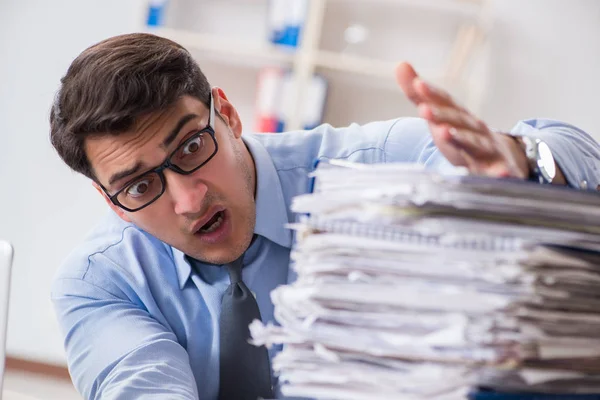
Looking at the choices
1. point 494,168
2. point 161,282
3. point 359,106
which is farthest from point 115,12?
point 494,168

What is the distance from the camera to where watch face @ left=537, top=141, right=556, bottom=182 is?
2.23 ft

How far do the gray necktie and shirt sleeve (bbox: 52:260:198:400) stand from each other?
0.11m

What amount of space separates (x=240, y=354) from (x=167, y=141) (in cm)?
39

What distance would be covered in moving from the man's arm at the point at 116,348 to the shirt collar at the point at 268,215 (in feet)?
0.38

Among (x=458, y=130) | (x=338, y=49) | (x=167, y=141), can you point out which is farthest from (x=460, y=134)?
(x=338, y=49)

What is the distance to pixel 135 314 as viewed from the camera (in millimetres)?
1306

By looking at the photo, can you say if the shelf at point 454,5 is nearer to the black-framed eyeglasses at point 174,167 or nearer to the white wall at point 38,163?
the white wall at point 38,163

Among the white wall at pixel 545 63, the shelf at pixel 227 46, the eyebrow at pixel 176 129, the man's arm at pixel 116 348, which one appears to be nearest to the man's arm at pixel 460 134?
the man's arm at pixel 116 348

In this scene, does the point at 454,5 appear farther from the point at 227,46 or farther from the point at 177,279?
the point at 177,279

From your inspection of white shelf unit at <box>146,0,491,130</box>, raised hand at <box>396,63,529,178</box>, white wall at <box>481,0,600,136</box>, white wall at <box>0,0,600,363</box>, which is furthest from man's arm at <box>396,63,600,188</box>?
white wall at <box>0,0,600,363</box>

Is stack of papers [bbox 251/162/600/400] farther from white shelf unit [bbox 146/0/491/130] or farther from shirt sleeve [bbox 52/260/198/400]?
white shelf unit [bbox 146/0/491/130]

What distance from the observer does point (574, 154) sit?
0.76m

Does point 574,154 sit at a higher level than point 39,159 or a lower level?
higher

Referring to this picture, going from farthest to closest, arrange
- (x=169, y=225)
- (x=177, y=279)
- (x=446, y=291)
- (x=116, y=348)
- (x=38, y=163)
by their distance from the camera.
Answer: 1. (x=38, y=163)
2. (x=177, y=279)
3. (x=169, y=225)
4. (x=116, y=348)
5. (x=446, y=291)
